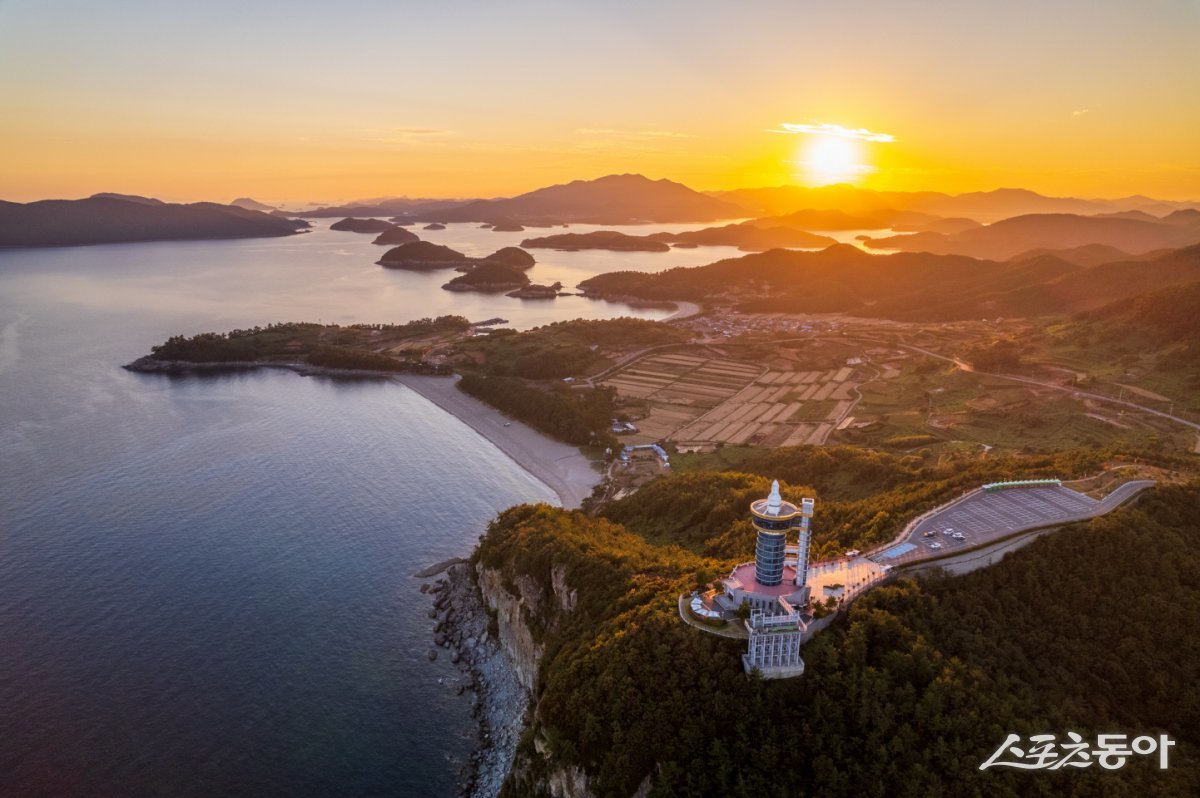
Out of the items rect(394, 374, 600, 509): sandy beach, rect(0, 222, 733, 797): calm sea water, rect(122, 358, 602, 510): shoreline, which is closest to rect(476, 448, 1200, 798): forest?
rect(0, 222, 733, 797): calm sea water

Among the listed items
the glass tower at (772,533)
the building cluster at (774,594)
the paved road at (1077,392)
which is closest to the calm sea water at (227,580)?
the building cluster at (774,594)

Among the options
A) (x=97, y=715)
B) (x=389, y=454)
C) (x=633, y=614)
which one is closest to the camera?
(x=633, y=614)

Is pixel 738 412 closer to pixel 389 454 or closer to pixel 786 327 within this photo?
pixel 389 454

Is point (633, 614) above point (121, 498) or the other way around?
above

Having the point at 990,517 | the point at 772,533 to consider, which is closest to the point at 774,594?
the point at 772,533

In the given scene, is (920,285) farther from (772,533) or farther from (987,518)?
(772,533)

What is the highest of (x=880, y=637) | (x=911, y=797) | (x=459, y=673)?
(x=880, y=637)

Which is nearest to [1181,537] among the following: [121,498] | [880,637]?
[880,637]

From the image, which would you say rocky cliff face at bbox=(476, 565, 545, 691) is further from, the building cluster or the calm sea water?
the building cluster
